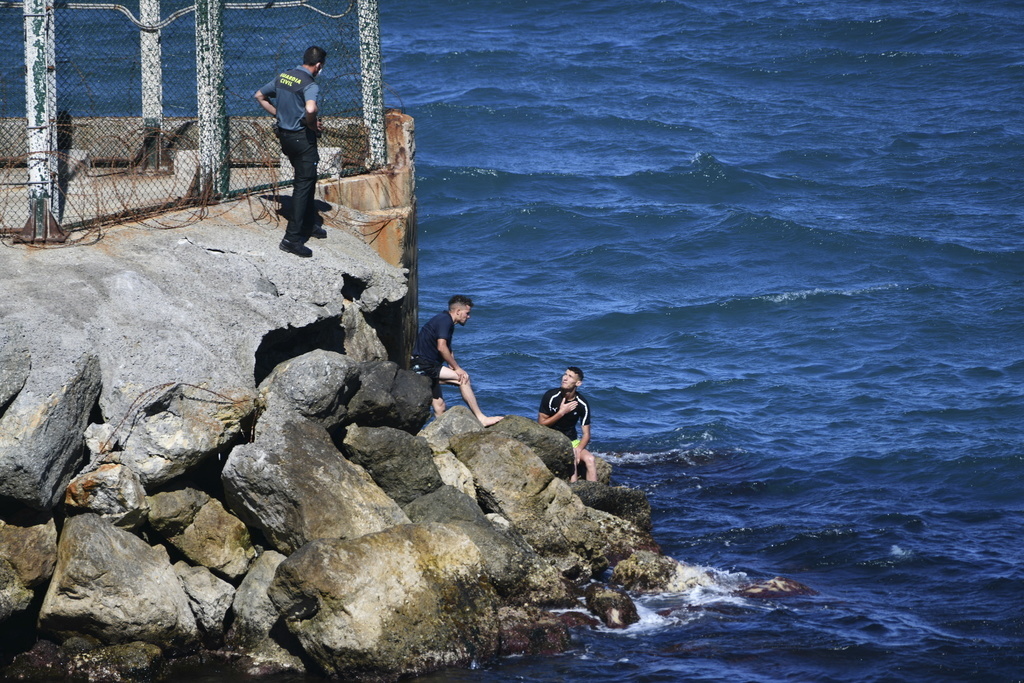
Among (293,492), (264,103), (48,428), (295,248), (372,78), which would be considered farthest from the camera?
(372,78)

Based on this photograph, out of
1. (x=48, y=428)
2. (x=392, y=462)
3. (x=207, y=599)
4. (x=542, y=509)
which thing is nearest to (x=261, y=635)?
(x=207, y=599)

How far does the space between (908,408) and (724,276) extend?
23.5 feet

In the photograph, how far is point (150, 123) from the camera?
44.6 ft

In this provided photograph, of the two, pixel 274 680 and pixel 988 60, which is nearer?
pixel 274 680

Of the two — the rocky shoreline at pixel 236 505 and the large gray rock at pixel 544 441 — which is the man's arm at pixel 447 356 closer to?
the large gray rock at pixel 544 441

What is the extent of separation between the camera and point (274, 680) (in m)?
8.05

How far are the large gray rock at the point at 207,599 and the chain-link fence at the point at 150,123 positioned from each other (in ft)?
11.5

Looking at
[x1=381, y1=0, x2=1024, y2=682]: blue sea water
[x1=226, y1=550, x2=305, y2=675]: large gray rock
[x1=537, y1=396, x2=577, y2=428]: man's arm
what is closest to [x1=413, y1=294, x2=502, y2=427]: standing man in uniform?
[x1=537, y1=396, x2=577, y2=428]: man's arm

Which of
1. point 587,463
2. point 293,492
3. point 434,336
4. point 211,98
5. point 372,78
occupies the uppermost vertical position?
point 372,78

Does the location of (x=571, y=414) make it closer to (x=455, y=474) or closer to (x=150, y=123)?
(x=455, y=474)

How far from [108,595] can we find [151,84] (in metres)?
7.48

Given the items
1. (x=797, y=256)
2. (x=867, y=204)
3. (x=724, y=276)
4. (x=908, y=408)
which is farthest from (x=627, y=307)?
(x=867, y=204)

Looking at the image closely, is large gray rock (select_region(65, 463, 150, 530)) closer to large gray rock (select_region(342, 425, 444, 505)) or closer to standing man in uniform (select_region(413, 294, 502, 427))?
large gray rock (select_region(342, 425, 444, 505))

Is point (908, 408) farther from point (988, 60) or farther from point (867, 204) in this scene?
point (988, 60)
